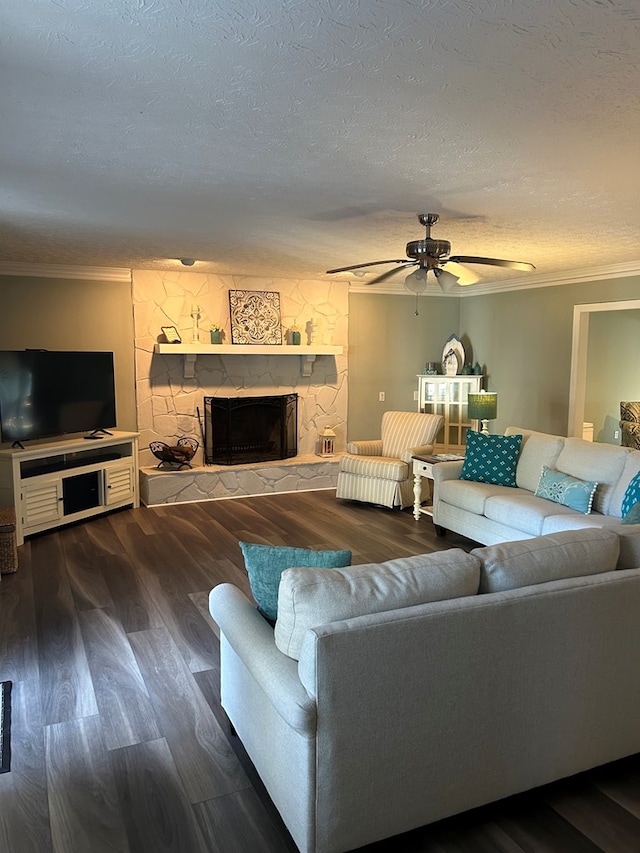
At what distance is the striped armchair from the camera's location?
6309mm

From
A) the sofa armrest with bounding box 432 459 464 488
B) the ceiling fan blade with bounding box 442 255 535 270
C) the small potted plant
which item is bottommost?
the sofa armrest with bounding box 432 459 464 488

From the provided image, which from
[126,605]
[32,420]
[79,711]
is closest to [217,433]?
[32,420]

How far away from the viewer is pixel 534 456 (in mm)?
5133

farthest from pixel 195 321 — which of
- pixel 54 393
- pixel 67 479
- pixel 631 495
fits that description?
pixel 631 495

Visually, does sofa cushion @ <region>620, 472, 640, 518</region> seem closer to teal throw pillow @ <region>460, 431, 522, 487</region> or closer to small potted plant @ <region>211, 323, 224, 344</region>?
teal throw pillow @ <region>460, 431, 522, 487</region>

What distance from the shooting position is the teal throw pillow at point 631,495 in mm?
3996

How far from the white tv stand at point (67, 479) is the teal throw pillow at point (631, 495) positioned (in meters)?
4.59

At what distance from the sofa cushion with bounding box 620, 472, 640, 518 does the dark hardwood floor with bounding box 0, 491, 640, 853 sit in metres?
1.82

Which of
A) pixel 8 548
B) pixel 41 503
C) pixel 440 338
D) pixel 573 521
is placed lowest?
pixel 8 548

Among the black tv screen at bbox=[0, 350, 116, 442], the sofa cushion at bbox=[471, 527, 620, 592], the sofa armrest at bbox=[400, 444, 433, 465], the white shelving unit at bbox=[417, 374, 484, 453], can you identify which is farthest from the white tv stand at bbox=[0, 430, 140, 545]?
the sofa cushion at bbox=[471, 527, 620, 592]

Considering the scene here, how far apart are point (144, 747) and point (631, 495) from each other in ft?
10.7

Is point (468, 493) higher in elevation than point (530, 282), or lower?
lower

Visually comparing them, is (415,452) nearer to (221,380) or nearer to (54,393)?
Result: (221,380)

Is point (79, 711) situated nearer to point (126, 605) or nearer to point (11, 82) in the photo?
point (126, 605)
